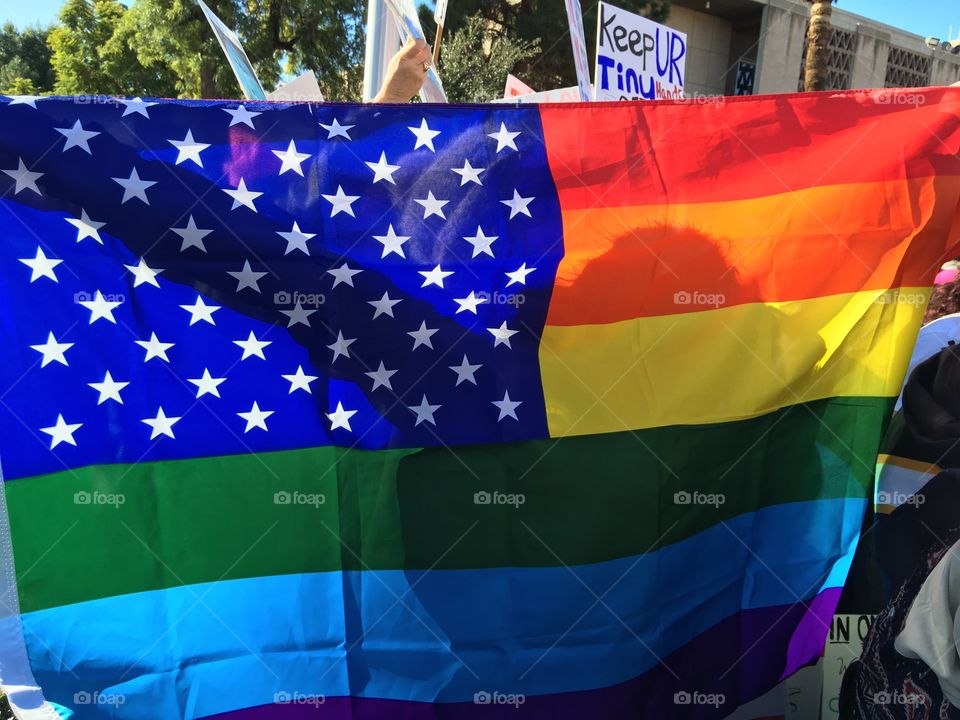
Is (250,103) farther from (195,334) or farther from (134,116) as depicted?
(195,334)

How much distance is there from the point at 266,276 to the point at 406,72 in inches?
46.4

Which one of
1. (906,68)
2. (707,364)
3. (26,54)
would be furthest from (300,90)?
(26,54)

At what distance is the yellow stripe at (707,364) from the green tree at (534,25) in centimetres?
1291

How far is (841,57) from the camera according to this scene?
20953 mm

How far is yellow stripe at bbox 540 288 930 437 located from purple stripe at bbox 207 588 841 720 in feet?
2.24

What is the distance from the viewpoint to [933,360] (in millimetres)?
2342

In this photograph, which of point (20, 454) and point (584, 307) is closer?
point (20, 454)

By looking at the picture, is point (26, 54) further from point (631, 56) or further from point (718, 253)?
point (718, 253)

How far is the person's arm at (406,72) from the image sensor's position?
2.84 m

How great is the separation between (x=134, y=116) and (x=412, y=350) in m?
1.08

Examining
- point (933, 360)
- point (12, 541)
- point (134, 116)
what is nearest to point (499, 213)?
point (134, 116)

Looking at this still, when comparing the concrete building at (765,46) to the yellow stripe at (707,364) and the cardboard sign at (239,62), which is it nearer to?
the cardboard sign at (239,62)

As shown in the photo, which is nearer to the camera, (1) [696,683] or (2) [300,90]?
(1) [696,683]

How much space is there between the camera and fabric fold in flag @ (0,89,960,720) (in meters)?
2.12
